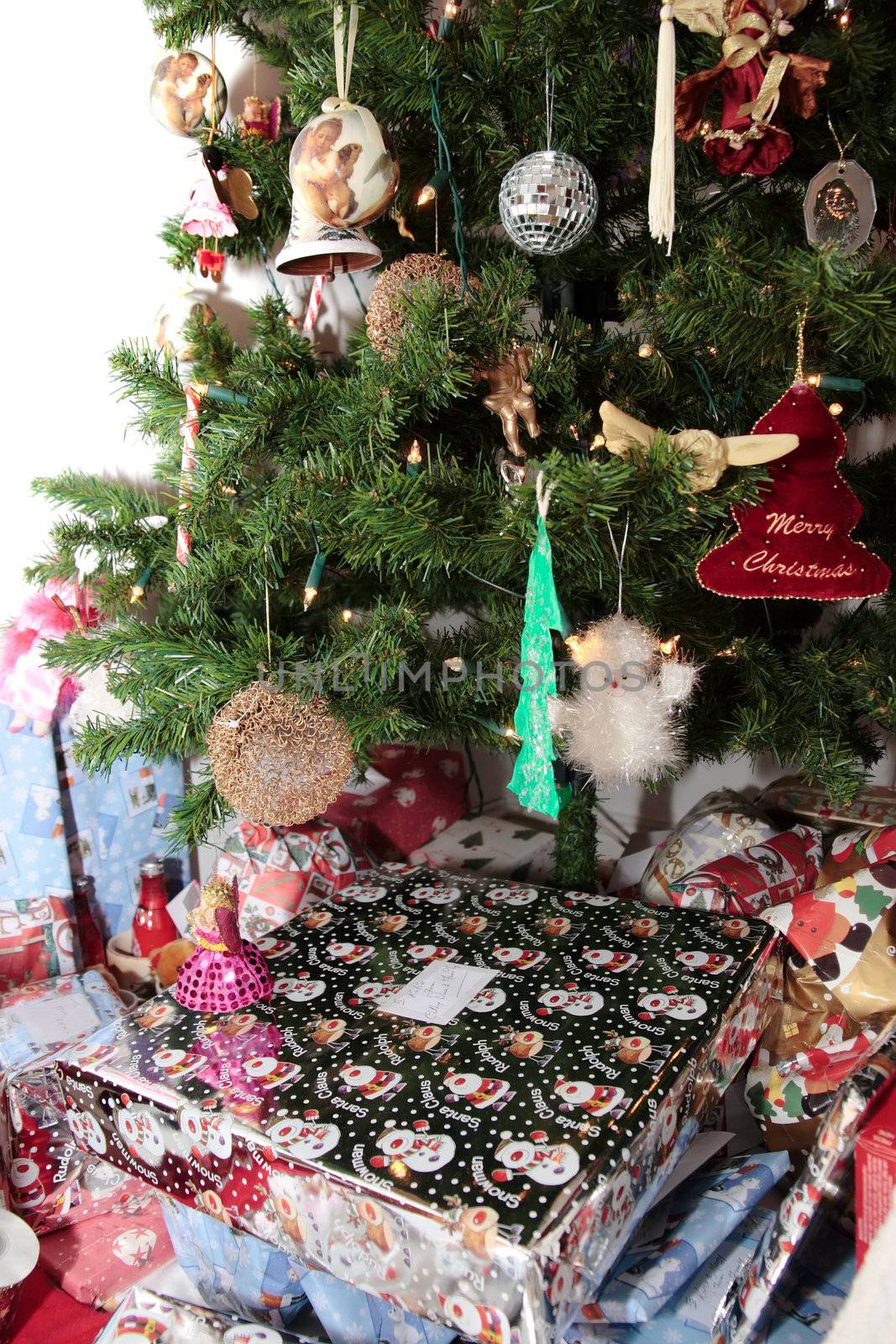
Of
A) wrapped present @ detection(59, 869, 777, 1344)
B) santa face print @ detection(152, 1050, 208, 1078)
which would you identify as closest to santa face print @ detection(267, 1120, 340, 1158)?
wrapped present @ detection(59, 869, 777, 1344)

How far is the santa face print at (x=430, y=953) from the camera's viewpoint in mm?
850

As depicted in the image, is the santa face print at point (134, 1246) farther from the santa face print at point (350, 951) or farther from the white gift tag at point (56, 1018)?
the santa face print at point (350, 951)

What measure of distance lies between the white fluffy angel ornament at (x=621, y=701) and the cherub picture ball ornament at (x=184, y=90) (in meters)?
Answer: 0.63

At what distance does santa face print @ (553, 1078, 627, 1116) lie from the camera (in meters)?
0.65

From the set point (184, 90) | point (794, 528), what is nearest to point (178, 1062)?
point (794, 528)

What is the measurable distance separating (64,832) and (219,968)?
40cm

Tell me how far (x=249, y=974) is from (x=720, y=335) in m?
0.65

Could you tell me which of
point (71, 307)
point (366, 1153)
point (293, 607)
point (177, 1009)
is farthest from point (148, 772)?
point (366, 1153)

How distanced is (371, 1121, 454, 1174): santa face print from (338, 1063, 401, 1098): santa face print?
42 millimetres

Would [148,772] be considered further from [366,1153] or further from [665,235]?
[665,235]

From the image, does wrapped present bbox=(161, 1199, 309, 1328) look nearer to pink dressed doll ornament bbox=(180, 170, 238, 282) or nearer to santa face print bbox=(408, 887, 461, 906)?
santa face print bbox=(408, 887, 461, 906)

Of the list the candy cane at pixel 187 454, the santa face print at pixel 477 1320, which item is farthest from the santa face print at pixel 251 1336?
the candy cane at pixel 187 454

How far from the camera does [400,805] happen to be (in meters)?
1.25

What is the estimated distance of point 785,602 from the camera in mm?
1170
